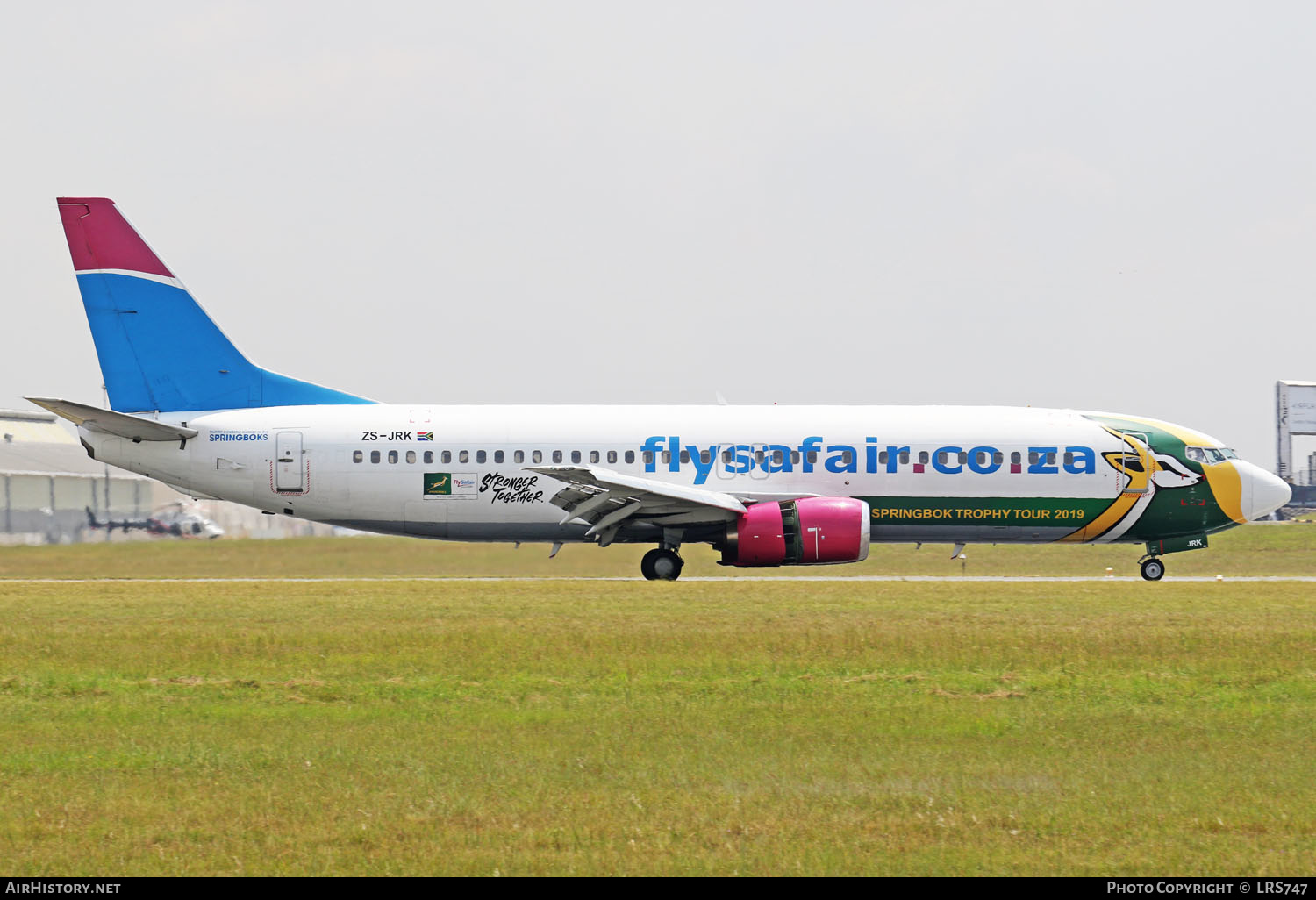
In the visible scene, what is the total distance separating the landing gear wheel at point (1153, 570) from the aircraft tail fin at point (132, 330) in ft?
66.5

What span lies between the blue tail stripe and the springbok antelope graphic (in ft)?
60.5

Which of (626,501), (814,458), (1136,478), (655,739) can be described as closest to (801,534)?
(814,458)

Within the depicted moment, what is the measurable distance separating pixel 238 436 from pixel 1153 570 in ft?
68.4

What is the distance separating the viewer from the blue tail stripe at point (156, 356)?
32.3 meters

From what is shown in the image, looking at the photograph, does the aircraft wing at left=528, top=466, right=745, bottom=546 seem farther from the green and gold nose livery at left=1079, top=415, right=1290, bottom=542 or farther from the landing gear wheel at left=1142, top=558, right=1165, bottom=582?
the landing gear wheel at left=1142, top=558, right=1165, bottom=582

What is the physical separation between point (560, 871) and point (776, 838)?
1.42m

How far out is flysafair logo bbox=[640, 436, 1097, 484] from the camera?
104 ft

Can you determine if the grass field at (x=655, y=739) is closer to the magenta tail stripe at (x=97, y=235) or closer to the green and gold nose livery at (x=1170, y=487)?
the green and gold nose livery at (x=1170, y=487)

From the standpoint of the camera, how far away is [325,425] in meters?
32.1

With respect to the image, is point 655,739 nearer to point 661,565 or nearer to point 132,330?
point 661,565

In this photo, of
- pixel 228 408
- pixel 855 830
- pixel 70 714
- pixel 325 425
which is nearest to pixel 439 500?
pixel 325 425

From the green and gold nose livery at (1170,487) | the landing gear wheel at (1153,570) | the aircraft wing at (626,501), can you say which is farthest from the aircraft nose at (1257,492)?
the aircraft wing at (626,501)

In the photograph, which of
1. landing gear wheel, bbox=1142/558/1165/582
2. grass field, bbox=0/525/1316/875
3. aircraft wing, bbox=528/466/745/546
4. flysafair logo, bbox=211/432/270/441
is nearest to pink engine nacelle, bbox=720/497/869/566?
aircraft wing, bbox=528/466/745/546

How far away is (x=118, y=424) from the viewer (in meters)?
31.0
